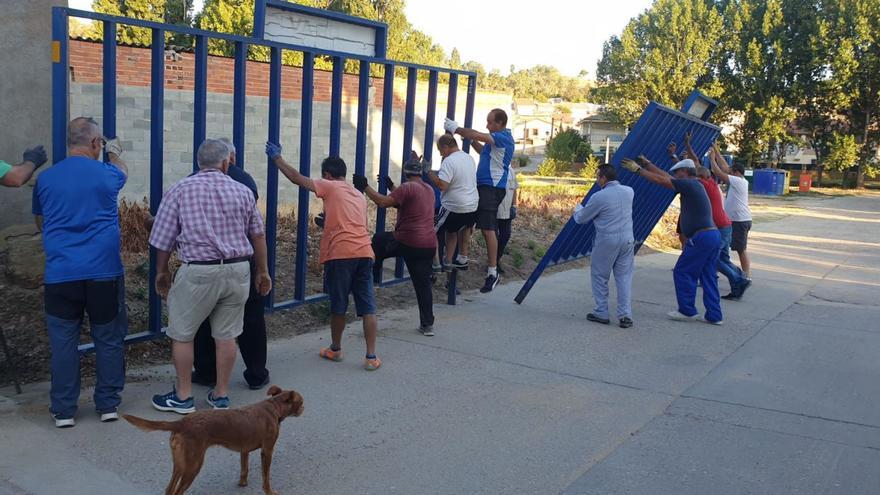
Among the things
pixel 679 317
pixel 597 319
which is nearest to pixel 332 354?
pixel 597 319

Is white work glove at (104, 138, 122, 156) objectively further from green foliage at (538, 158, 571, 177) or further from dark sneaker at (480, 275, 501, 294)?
green foliage at (538, 158, 571, 177)

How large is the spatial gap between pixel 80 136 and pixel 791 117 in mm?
42518

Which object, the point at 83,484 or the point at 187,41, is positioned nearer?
the point at 83,484

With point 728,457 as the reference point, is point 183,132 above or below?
above

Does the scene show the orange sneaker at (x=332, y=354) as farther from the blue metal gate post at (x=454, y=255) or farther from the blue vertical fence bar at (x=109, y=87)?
the blue metal gate post at (x=454, y=255)

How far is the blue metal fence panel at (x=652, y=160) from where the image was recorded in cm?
916

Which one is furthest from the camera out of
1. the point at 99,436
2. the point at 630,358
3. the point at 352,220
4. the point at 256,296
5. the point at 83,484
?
the point at 630,358

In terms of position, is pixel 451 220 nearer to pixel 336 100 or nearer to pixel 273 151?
pixel 336 100

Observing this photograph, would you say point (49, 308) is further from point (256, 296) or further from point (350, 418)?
point (350, 418)

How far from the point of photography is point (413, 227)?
7.51 meters

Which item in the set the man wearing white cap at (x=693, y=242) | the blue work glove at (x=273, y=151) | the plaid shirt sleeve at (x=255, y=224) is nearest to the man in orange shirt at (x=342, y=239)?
the blue work glove at (x=273, y=151)

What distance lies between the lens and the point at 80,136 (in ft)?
16.4

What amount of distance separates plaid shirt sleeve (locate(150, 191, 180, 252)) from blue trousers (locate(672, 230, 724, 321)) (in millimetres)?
6022

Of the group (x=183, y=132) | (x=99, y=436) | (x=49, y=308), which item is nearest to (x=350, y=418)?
(x=99, y=436)
